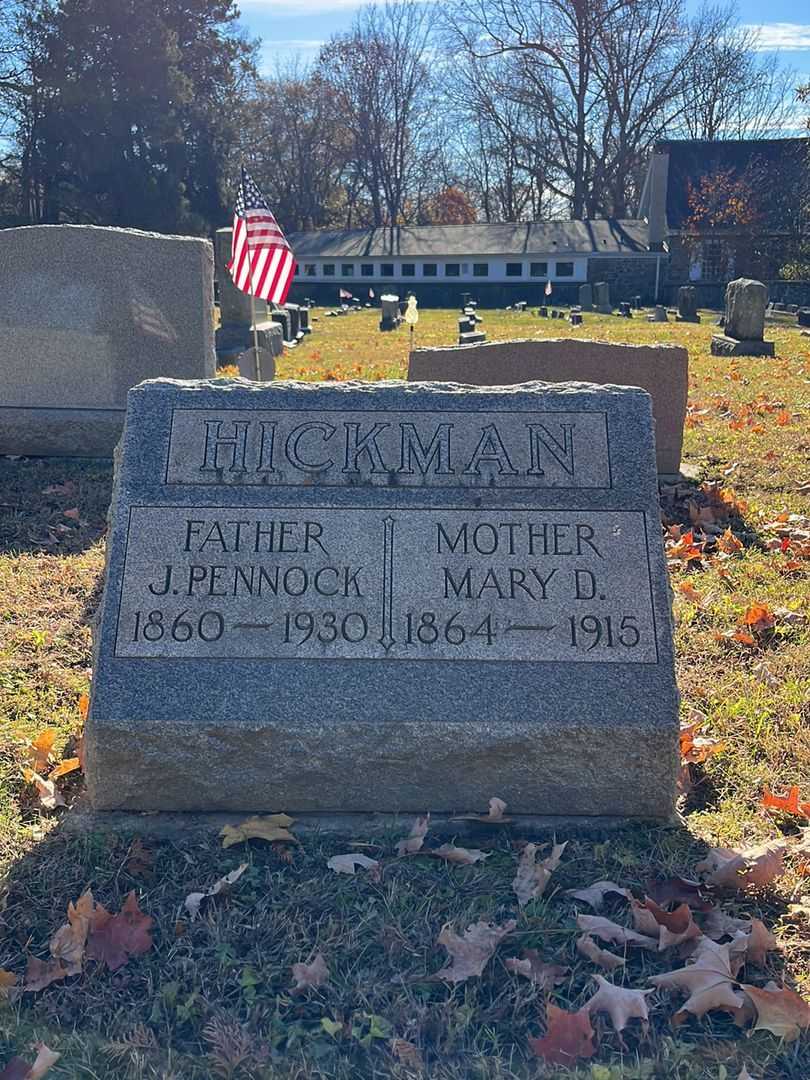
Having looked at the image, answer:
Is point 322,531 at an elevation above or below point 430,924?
above

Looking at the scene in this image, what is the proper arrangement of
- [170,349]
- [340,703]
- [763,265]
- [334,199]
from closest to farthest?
1. [340,703]
2. [170,349]
3. [763,265]
4. [334,199]

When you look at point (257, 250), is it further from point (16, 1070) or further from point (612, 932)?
point (16, 1070)

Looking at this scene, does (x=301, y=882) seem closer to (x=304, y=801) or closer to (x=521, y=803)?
(x=304, y=801)

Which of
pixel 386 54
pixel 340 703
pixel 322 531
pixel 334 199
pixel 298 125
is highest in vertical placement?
pixel 386 54

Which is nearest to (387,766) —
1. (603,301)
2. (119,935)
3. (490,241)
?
(119,935)

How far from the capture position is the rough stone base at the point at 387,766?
123 inches

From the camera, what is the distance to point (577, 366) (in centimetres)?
775

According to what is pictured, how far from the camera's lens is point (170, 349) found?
8.23 metres

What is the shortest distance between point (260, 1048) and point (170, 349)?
676 cm

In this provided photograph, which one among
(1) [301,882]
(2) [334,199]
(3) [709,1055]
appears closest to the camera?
(3) [709,1055]

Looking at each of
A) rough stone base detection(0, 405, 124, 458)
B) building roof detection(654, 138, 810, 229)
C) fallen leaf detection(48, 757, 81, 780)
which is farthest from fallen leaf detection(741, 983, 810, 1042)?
building roof detection(654, 138, 810, 229)

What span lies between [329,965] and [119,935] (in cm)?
62

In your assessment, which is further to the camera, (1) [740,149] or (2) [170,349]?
(1) [740,149]

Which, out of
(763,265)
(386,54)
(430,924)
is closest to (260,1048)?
(430,924)
